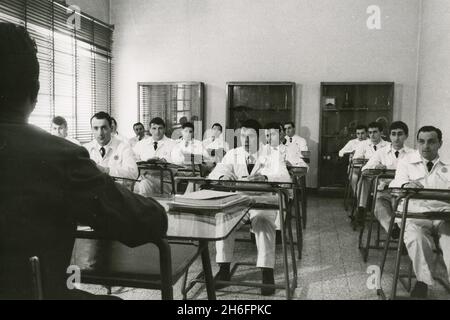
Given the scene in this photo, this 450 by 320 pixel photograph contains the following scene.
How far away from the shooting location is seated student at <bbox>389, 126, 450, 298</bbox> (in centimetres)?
277

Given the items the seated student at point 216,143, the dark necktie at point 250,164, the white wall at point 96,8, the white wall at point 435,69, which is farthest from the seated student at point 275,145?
the white wall at point 96,8

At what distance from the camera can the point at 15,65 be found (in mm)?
957

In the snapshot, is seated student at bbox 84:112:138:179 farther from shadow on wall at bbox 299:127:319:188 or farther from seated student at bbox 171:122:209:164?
shadow on wall at bbox 299:127:319:188

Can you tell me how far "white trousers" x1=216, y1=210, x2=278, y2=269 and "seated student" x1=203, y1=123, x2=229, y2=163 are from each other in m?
4.09

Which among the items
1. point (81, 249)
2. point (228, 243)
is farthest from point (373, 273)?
point (81, 249)

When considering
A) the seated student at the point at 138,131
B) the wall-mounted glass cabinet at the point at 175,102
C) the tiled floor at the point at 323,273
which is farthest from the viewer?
the wall-mounted glass cabinet at the point at 175,102

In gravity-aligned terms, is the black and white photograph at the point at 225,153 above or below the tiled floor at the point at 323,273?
above

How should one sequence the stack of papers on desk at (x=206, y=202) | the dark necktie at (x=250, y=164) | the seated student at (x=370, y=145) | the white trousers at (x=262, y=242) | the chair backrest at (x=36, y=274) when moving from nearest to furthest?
the chair backrest at (x=36, y=274) → the stack of papers on desk at (x=206, y=202) → the white trousers at (x=262, y=242) → the dark necktie at (x=250, y=164) → the seated student at (x=370, y=145)

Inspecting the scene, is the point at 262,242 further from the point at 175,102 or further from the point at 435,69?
the point at 175,102

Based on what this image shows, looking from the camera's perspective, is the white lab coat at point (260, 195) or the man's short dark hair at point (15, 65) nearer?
the man's short dark hair at point (15, 65)

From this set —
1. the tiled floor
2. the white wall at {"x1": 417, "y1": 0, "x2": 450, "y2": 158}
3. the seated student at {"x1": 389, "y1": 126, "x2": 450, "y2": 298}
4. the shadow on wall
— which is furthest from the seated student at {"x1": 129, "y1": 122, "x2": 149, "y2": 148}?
the seated student at {"x1": 389, "y1": 126, "x2": 450, "y2": 298}

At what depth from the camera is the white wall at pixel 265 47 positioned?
7.07 m

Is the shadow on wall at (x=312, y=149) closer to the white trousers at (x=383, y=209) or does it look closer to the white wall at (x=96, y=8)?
the white trousers at (x=383, y=209)

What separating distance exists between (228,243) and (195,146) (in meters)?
3.73
